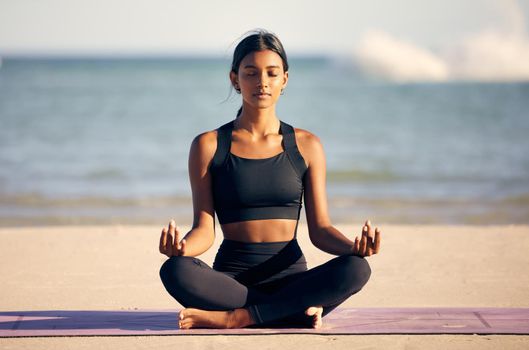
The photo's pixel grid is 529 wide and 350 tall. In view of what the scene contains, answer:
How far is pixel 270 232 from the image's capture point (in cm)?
517

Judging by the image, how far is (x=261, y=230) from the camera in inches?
203

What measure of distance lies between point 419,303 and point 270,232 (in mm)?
1487

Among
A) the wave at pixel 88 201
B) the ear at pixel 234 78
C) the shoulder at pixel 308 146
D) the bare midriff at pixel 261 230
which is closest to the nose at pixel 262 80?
the ear at pixel 234 78

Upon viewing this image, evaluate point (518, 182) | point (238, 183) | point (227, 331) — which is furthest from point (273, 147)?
point (518, 182)

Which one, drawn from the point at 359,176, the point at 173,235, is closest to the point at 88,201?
the point at 359,176

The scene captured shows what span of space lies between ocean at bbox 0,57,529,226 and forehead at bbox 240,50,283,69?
9.15 ft

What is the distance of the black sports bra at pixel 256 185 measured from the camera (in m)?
5.15

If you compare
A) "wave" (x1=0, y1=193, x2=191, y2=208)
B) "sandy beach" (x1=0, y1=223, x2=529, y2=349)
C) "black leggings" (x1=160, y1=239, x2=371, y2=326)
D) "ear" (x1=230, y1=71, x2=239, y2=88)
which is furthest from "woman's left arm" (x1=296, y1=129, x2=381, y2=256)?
"wave" (x1=0, y1=193, x2=191, y2=208)

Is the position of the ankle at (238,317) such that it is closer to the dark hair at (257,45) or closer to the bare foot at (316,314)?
the bare foot at (316,314)

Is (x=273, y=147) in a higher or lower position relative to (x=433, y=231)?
lower

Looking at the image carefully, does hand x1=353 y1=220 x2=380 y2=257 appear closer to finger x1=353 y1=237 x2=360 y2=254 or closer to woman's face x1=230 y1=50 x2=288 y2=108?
finger x1=353 y1=237 x2=360 y2=254

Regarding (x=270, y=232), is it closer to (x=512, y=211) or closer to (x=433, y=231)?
(x=433, y=231)

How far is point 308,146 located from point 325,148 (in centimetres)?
1568

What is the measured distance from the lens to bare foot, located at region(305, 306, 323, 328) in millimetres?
4984
